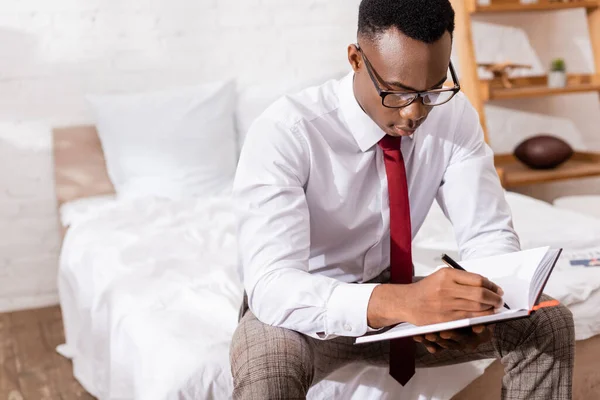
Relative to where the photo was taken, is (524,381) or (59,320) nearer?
(524,381)

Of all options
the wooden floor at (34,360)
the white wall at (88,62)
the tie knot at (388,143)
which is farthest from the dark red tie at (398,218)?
the white wall at (88,62)

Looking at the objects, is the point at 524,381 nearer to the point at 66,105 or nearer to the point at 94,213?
the point at 94,213

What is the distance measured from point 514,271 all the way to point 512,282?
0.08 feet

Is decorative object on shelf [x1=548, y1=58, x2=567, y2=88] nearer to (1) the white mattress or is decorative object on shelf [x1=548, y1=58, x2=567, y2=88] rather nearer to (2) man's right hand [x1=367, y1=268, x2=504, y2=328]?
(1) the white mattress

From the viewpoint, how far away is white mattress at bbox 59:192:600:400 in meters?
1.46

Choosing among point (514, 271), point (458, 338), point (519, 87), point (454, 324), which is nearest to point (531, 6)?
point (519, 87)

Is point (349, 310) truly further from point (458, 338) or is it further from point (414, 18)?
point (414, 18)

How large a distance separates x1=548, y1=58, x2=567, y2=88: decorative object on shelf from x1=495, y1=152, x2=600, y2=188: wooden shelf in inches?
13.7

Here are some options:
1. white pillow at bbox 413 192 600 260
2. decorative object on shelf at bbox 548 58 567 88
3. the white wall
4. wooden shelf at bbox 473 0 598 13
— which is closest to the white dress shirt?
white pillow at bbox 413 192 600 260

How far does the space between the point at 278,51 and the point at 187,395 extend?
6.73 ft

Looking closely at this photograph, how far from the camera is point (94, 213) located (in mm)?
2596

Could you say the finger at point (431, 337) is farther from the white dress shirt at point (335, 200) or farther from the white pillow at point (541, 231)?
the white pillow at point (541, 231)

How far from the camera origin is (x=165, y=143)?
111 inches

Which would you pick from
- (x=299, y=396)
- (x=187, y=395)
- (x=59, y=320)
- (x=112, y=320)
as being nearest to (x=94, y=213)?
(x=59, y=320)
